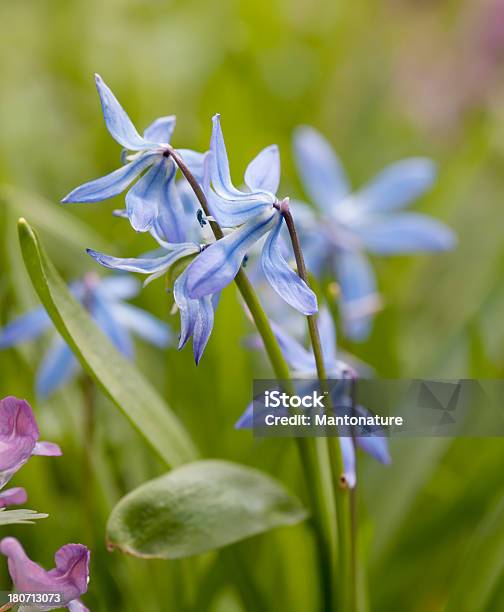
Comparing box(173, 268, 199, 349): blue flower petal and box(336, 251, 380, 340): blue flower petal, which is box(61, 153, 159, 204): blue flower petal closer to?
box(173, 268, 199, 349): blue flower petal

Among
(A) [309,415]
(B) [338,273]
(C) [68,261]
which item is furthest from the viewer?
(B) [338,273]

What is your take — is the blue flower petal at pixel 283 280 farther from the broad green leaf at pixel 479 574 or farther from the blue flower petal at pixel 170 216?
the broad green leaf at pixel 479 574

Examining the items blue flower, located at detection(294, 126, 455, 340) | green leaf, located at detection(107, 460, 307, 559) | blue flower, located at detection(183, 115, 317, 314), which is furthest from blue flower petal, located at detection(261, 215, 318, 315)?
blue flower, located at detection(294, 126, 455, 340)

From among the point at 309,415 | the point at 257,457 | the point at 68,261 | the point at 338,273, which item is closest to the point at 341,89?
the point at 338,273

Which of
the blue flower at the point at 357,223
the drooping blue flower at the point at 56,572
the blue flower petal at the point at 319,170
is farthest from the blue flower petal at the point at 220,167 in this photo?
the blue flower petal at the point at 319,170

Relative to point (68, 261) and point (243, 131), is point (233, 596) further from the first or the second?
point (243, 131)

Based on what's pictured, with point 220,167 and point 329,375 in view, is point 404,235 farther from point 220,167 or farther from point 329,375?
point 220,167
